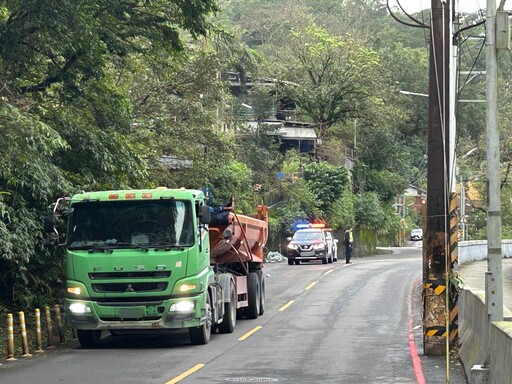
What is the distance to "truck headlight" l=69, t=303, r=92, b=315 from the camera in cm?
1808

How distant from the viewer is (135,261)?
58.7 ft

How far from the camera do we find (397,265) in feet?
155

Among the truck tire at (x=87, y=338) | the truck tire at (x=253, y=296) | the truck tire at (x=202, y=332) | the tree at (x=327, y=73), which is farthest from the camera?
the tree at (x=327, y=73)

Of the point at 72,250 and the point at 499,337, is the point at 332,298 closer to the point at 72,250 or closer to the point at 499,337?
the point at 72,250

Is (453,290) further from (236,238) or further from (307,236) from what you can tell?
(307,236)

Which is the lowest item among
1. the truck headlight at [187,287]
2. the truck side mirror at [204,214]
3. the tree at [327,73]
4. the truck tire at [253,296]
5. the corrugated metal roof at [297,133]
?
the truck tire at [253,296]

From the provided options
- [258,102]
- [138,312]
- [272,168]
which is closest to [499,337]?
[138,312]

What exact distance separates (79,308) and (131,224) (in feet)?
6.03

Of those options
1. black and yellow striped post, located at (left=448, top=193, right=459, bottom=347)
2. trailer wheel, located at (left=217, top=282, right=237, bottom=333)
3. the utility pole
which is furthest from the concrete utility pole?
trailer wheel, located at (left=217, top=282, right=237, bottom=333)

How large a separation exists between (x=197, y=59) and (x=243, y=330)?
1627cm

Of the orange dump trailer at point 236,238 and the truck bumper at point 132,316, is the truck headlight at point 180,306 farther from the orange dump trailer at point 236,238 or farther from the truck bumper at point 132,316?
the orange dump trailer at point 236,238

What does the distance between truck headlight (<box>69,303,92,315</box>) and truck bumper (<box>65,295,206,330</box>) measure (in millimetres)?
19

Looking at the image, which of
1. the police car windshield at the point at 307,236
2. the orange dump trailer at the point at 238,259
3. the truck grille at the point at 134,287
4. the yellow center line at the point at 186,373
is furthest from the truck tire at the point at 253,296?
the police car windshield at the point at 307,236

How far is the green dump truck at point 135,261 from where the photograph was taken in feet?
59.0
